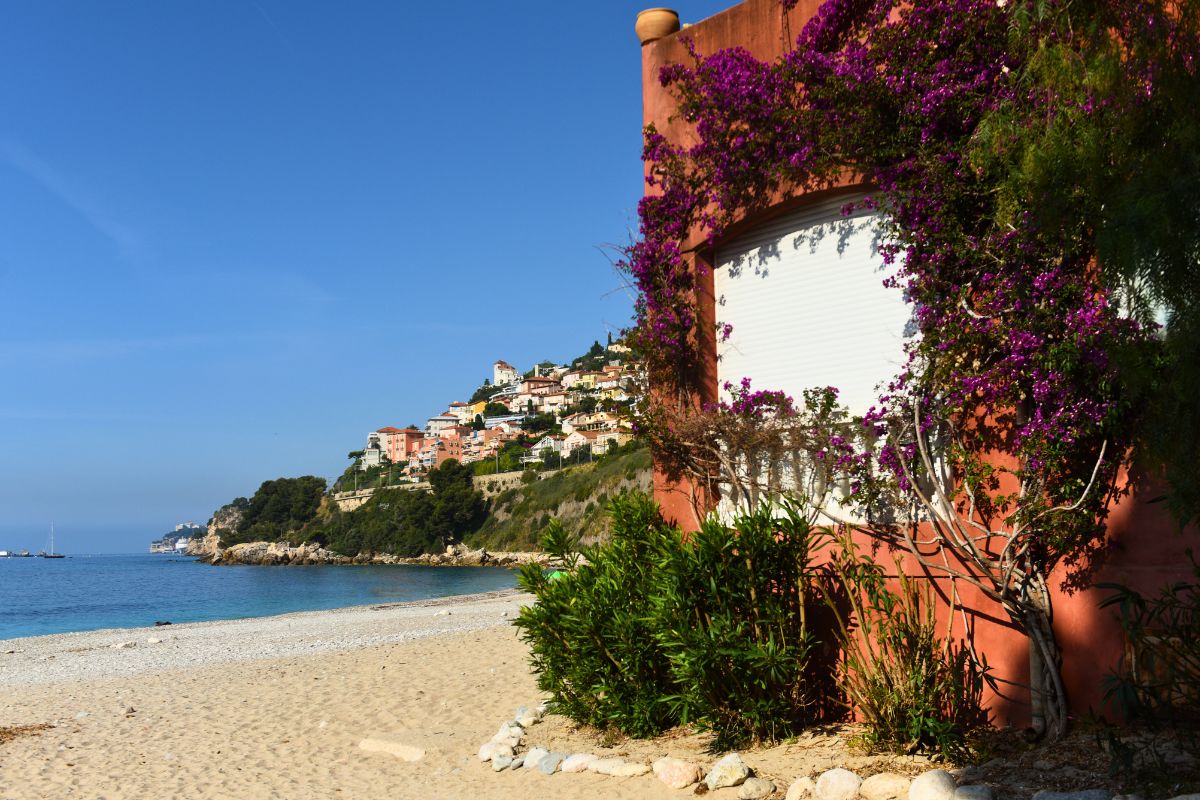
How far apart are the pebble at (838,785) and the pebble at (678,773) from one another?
33.0 inches

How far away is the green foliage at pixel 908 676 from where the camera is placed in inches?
218

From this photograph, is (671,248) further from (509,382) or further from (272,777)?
(509,382)

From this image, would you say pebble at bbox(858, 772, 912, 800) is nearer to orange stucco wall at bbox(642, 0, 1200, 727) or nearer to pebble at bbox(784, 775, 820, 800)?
pebble at bbox(784, 775, 820, 800)

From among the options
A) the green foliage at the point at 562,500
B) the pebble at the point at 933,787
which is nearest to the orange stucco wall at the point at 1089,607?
the pebble at the point at 933,787

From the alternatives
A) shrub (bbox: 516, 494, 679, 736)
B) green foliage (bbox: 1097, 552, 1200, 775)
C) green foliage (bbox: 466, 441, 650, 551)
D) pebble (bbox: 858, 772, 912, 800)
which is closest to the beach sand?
shrub (bbox: 516, 494, 679, 736)

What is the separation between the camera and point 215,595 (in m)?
53.4

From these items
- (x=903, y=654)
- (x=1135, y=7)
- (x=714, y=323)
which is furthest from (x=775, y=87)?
(x=903, y=654)

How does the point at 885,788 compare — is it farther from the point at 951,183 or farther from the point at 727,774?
the point at 951,183

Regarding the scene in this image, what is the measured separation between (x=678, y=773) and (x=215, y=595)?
53.8 m

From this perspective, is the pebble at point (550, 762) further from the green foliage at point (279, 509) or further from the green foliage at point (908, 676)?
the green foliage at point (279, 509)

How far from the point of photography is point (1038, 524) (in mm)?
5699

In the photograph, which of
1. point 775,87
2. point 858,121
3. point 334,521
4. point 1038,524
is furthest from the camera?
point 334,521

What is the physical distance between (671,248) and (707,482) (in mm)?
2137

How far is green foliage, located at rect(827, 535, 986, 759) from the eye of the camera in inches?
218
